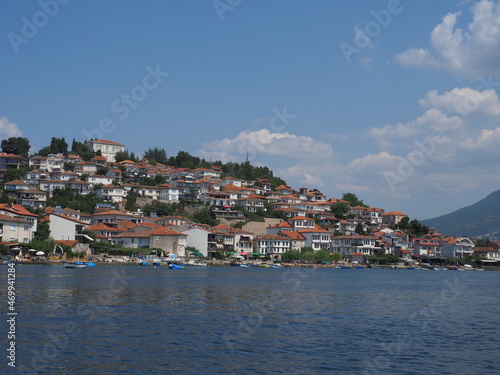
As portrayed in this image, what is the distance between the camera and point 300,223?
359 feet

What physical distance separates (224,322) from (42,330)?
7.87 m

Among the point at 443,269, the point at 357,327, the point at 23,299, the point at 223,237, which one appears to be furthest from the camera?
the point at 443,269

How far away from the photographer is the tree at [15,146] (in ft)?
426

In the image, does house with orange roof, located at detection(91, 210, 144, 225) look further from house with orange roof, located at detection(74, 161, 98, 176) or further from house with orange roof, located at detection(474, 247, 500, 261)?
house with orange roof, located at detection(474, 247, 500, 261)

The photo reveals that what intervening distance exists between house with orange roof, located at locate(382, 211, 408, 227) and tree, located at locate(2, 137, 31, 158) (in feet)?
282

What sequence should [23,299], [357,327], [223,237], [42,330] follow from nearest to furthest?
[42,330]
[357,327]
[23,299]
[223,237]

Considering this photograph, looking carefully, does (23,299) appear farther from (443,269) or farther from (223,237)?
(443,269)

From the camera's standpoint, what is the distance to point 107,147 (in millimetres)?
142000

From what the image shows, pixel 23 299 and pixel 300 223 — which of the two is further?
pixel 300 223

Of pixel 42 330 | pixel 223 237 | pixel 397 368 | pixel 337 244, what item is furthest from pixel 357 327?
pixel 337 244

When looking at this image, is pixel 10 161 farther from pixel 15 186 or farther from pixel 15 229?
pixel 15 229

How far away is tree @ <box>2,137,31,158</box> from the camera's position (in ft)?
426

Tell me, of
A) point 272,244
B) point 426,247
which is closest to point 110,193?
point 272,244

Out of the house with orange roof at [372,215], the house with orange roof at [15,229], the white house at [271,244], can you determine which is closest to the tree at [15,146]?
the house with orange roof at [15,229]
